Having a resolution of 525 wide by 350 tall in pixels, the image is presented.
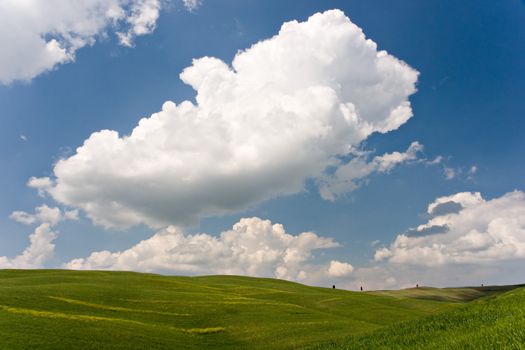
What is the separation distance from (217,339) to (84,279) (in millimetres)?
50430

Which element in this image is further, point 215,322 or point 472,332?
point 215,322

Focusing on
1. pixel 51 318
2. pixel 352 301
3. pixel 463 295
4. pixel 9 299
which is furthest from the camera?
pixel 463 295

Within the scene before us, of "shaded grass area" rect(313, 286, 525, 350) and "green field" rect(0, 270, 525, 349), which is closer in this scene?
"shaded grass area" rect(313, 286, 525, 350)

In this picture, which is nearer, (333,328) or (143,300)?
(333,328)

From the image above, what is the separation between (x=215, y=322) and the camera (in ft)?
182

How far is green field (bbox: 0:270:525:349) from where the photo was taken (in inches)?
950

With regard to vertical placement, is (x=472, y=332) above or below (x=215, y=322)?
above

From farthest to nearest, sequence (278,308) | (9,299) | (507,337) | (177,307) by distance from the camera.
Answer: (278,308) < (177,307) < (9,299) < (507,337)

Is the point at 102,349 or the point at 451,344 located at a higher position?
the point at 451,344

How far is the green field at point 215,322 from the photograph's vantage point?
24.1 metres

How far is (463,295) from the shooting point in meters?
185

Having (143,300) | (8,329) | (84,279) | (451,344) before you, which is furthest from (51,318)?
(84,279)

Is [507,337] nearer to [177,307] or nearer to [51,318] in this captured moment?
[51,318]

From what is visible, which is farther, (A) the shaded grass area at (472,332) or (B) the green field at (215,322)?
(B) the green field at (215,322)
